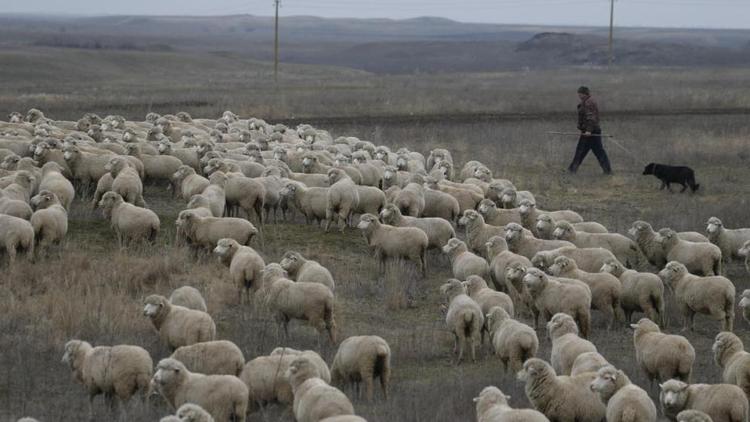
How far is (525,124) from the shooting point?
38.7 meters

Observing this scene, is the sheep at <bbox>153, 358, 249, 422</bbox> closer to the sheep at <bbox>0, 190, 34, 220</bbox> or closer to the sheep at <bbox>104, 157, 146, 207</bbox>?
the sheep at <bbox>0, 190, 34, 220</bbox>

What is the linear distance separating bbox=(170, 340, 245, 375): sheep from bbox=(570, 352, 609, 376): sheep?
333 centimetres

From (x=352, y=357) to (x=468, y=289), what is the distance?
322 centimetres

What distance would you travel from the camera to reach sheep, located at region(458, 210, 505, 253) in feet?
60.7

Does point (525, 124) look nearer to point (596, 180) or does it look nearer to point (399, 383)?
point (596, 180)

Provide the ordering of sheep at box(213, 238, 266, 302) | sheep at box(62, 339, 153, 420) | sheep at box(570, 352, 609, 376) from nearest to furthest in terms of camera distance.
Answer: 1. sheep at box(62, 339, 153, 420)
2. sheep at box(570, 352, 609, 376)
3. sheep at box(213, 238, 266, 302)

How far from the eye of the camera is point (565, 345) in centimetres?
1238

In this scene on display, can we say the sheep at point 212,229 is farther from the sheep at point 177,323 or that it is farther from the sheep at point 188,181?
the sheep at point 177,323

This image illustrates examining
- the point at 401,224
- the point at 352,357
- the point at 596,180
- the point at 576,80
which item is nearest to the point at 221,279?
the point at 401,224

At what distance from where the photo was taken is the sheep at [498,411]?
9.50 metres

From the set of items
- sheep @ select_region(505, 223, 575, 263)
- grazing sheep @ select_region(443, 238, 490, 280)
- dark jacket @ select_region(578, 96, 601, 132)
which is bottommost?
grazing sheep @ select_region(443, 238, 490, 280)

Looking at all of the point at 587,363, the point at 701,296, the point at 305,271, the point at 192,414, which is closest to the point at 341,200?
the point at 305,271

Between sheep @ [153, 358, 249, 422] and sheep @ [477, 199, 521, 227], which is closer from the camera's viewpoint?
sheep @ [153, 358, 249, 422]

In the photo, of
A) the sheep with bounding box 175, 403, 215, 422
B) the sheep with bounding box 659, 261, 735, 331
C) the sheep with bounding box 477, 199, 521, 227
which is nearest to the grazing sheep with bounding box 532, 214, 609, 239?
the sheep with bounding box 477, 199, 521, 227
